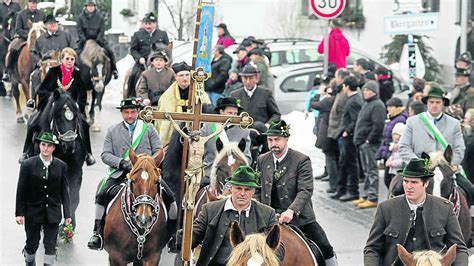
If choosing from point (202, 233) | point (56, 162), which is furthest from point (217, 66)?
point (202, 233)

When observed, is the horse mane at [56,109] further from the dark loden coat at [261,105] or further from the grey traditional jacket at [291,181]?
the grey traditional jacket at [291,181]

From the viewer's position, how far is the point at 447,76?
3403 centimetres

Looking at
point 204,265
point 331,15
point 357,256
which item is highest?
point 331,15

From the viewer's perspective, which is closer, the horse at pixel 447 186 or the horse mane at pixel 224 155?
the horse mane at pixel 224 155

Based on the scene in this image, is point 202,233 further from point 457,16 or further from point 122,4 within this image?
point 122,4

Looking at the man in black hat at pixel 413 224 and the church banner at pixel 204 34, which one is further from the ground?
the church banner at pixel 204 34

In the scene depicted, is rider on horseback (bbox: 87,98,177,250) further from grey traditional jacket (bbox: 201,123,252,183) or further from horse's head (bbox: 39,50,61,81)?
horse's head (bbox: 39,50,61,81)

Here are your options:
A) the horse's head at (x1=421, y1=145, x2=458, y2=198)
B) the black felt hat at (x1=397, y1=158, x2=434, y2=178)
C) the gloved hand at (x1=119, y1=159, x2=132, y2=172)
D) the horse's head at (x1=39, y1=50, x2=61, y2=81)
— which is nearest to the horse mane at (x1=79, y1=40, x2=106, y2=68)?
the horse's head at (x1=39, y1=50, x2=61, y2=81)

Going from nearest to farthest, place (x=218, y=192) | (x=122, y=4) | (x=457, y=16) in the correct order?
(x=218, y=192) → (x=457, y=16) → (x=122, y=4)

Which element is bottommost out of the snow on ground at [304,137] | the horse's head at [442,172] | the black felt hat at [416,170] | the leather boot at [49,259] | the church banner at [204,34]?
the leather boot at [49,259]

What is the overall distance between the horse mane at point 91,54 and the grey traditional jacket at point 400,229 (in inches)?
685

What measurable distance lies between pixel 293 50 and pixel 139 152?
1463 centimetres

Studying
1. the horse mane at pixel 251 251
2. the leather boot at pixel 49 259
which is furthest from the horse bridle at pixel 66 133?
the horse mane at pixel 251 251

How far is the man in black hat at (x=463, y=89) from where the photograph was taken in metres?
21.2
